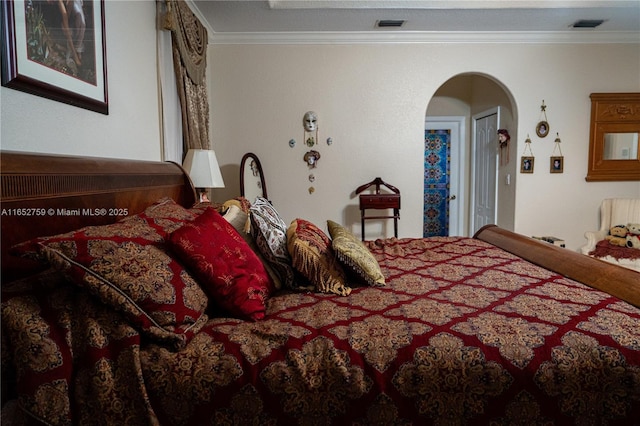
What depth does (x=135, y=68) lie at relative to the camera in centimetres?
231

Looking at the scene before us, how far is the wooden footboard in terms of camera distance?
1506 millimetres

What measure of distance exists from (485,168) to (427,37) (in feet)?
6.43

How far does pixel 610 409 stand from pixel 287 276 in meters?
1.17

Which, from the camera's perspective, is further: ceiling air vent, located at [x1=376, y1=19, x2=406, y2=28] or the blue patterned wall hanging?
the blue patterned wall hanging

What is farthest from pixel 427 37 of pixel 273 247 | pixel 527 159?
pixel 273 247

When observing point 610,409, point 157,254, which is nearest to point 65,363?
point 157,254

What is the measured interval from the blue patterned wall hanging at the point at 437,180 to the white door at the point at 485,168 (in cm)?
38

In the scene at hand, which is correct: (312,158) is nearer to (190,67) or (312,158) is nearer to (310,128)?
(310,128)

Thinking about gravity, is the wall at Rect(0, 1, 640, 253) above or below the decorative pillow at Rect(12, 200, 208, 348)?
above

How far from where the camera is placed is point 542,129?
4051 millimetres

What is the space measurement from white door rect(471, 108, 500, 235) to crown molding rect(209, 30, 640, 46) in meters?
0.91

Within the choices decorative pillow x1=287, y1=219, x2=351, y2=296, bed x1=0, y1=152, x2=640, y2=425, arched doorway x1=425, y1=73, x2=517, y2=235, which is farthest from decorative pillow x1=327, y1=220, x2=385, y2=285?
arched doorway x1=425, y1=73, x2=517, y2=235

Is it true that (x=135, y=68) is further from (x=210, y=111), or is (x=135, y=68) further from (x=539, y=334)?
(x=539, y=334)

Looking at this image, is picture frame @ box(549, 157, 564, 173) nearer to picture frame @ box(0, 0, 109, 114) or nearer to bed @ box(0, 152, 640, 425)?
bed @ box(0, 152, 640, 425)
